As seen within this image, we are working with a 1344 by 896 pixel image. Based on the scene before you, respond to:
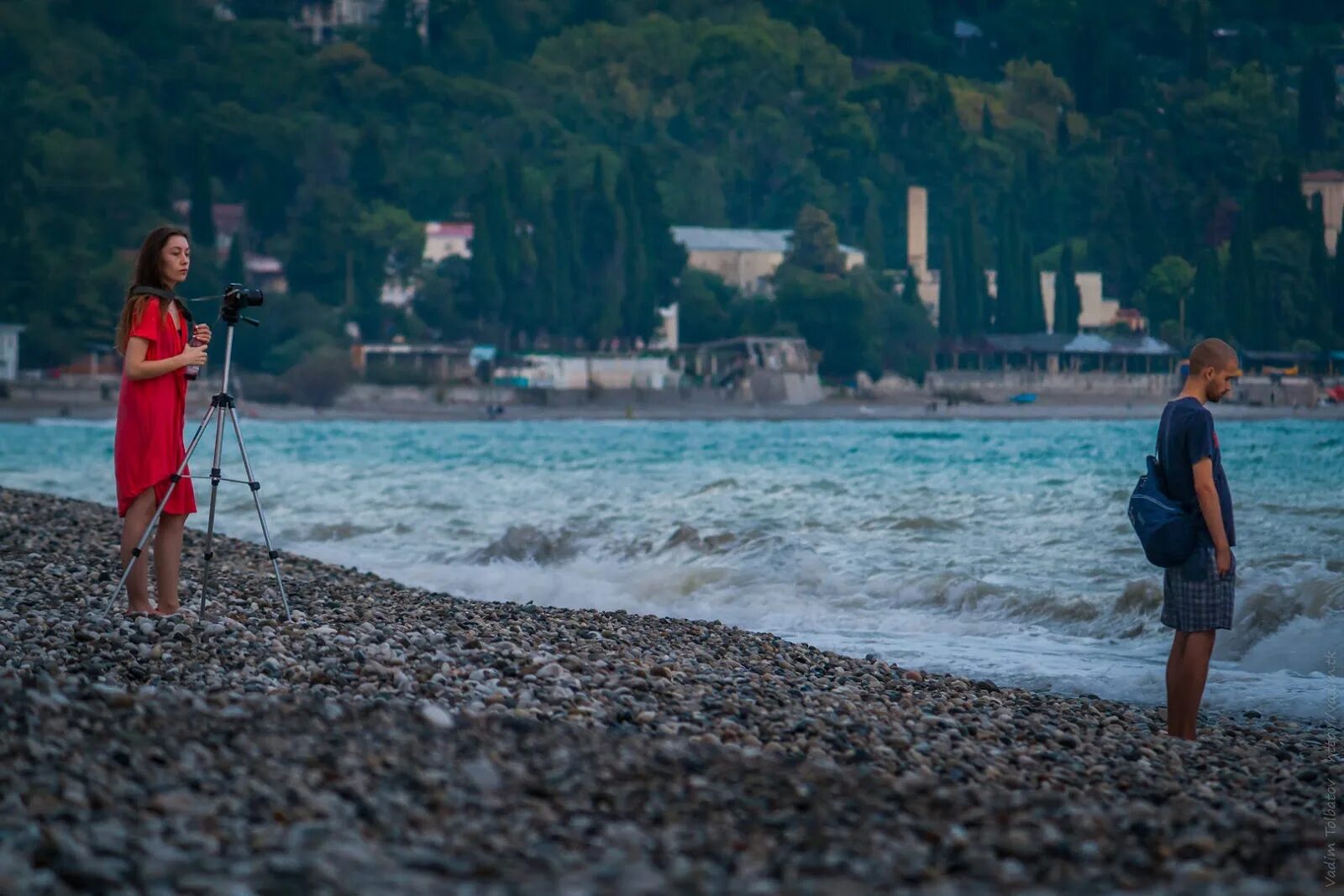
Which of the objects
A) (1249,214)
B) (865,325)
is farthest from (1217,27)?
(865,325)

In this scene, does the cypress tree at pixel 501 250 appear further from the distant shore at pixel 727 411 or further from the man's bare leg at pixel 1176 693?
the man's bare leg at pixel 1176 693

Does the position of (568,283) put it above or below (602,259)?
below

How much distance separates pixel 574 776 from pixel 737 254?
376ft

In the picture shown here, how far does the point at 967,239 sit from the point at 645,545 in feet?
321

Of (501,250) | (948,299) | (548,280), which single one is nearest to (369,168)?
(501,250)

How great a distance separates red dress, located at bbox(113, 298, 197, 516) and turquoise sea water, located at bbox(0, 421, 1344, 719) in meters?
3.60

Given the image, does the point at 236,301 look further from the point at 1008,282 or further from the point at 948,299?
the point at 1008,282

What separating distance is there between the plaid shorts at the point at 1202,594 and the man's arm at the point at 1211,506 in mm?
51

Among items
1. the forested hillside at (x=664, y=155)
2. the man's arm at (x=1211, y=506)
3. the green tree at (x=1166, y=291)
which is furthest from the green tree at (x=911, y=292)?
the man's arm at (x=1211, y=506)

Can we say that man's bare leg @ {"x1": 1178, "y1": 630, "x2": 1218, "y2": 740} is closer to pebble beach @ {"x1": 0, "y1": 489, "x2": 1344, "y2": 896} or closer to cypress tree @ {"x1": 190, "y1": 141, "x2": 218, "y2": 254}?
pebble beach @ {"x1": 0, "y1": 489, "x2": 1344, "y2": 896}

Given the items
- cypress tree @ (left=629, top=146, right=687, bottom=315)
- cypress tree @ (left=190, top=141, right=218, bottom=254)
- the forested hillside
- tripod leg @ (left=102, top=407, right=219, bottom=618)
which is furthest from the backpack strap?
cypress tree @ (left=190, top=141, right=218, bottom=254)

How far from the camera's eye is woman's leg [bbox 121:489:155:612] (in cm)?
618

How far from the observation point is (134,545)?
244 inches

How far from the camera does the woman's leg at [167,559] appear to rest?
6.20 m
